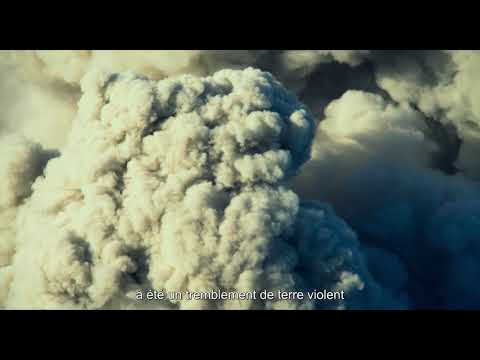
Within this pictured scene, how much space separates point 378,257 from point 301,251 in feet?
28.2

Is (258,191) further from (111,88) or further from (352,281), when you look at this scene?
(111,88)

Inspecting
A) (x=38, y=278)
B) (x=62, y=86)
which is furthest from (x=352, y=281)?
(x=62, y=86)

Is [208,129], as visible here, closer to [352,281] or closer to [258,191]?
[258,191]

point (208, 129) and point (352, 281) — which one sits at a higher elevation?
point (208, 129)

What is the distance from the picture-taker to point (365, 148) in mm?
36375

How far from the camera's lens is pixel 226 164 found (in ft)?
82.3
